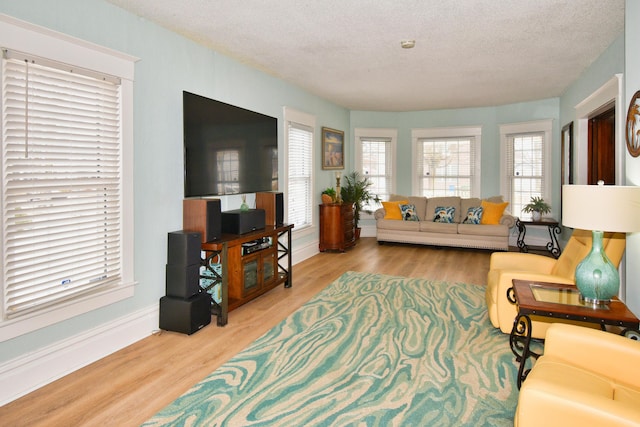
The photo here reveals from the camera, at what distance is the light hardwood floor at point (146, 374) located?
87.3 inches

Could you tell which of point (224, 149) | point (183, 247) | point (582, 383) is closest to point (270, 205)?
point (224, 149)

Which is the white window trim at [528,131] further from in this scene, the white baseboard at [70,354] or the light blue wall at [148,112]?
the white baseboard at [70,354]

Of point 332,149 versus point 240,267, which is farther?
point 332,149

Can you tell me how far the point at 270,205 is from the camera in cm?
456

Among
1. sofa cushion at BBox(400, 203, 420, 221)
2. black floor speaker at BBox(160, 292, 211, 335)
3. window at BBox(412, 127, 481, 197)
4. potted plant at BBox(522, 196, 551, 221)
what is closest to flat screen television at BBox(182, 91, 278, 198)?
black floor speaker at BBox(160, 292, 211, 335)

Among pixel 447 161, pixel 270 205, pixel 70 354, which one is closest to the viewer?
pixel 70 354

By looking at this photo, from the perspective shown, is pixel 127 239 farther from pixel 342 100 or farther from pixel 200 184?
pixel 342 100

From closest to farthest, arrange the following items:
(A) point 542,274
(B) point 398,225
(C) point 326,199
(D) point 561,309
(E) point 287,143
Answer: (D) point 561,309 → (A) point 542,274 → (E) point 287,143 → (C) point 326,199 → (B) point 398,225

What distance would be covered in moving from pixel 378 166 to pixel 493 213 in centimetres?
253

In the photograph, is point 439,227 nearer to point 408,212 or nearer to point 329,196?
point 408,212

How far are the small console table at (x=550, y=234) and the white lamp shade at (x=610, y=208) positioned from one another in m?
4.52

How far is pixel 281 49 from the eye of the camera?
4113 mm

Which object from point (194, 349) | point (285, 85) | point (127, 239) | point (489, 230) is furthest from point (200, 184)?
point (489, 230)

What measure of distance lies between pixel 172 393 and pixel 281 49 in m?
3.25
